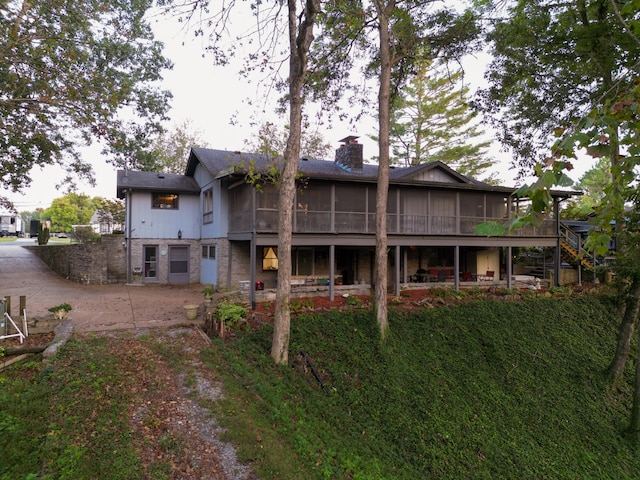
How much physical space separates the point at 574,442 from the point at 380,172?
25.6 feet

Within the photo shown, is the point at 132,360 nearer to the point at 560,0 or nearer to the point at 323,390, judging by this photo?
the point at 323,390

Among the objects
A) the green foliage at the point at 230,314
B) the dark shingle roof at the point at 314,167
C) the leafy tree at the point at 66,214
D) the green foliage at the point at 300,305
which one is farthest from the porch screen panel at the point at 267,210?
the leafy tree at the point at 66,214

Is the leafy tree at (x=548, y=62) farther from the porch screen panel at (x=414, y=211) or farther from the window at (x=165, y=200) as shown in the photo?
the window at (x=165, y=200)

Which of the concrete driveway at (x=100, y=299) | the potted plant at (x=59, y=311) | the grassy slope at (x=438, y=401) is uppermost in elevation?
the potted plant at (x=59, y=311)

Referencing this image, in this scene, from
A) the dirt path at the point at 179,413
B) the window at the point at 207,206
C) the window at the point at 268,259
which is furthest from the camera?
the window at the point at 207,206

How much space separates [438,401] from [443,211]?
408 inches

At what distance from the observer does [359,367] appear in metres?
8.71

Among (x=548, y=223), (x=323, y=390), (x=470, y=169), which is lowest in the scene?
(x=323, y=390)

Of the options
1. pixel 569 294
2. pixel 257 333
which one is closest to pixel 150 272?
pixel 257 333

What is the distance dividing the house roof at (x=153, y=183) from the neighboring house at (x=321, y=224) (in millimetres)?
46

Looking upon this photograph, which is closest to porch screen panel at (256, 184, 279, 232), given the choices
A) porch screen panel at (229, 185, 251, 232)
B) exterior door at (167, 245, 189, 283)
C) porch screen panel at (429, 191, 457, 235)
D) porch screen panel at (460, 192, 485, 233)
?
porch screen panel at (229, 185, 251, 232)

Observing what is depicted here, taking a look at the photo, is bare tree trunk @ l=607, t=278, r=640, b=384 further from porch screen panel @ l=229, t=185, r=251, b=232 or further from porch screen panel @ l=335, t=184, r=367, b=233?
porch screen panel @ l=229, t=185, r=251, b=232

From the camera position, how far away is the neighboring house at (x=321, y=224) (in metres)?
13.8

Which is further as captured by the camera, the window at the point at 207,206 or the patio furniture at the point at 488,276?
the patio furniture at the point at 488,276
